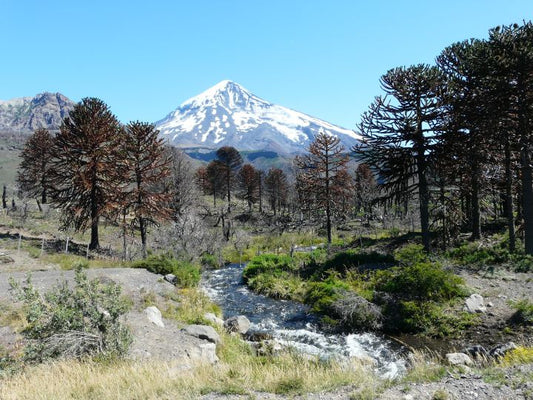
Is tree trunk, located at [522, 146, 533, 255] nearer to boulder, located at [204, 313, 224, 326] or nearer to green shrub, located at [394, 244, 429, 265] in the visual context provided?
green shrub, located at [394, 244, 429, 265]

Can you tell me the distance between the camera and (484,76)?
1582cm

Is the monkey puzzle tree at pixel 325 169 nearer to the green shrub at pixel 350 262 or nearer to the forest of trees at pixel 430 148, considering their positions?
the forest of trees at pixel 430 148

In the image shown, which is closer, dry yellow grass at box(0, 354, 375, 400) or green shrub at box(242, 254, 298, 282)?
dry yellow grass at box(0, 354, 375, 400)

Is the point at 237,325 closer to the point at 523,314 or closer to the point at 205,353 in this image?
the point at 205,353

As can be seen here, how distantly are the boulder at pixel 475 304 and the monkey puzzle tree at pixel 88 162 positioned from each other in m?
20.6

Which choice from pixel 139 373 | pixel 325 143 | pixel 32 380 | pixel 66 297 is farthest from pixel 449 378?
pixel 325 143

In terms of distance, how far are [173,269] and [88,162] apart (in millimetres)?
10919

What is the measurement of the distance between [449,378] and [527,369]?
4.24 feet

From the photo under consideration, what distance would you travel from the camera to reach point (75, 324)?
22.2 feet

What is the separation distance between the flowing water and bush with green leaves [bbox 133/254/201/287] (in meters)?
1.36

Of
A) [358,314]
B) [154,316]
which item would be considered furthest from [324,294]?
[154,316]

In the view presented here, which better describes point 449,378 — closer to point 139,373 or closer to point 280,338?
point 139,373

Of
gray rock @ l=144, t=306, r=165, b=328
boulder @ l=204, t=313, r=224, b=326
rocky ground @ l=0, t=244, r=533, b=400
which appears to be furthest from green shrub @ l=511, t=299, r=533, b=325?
gray rock @ l=144, t=306, r=165, b=328

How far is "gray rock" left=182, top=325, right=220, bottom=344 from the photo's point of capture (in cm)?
961
